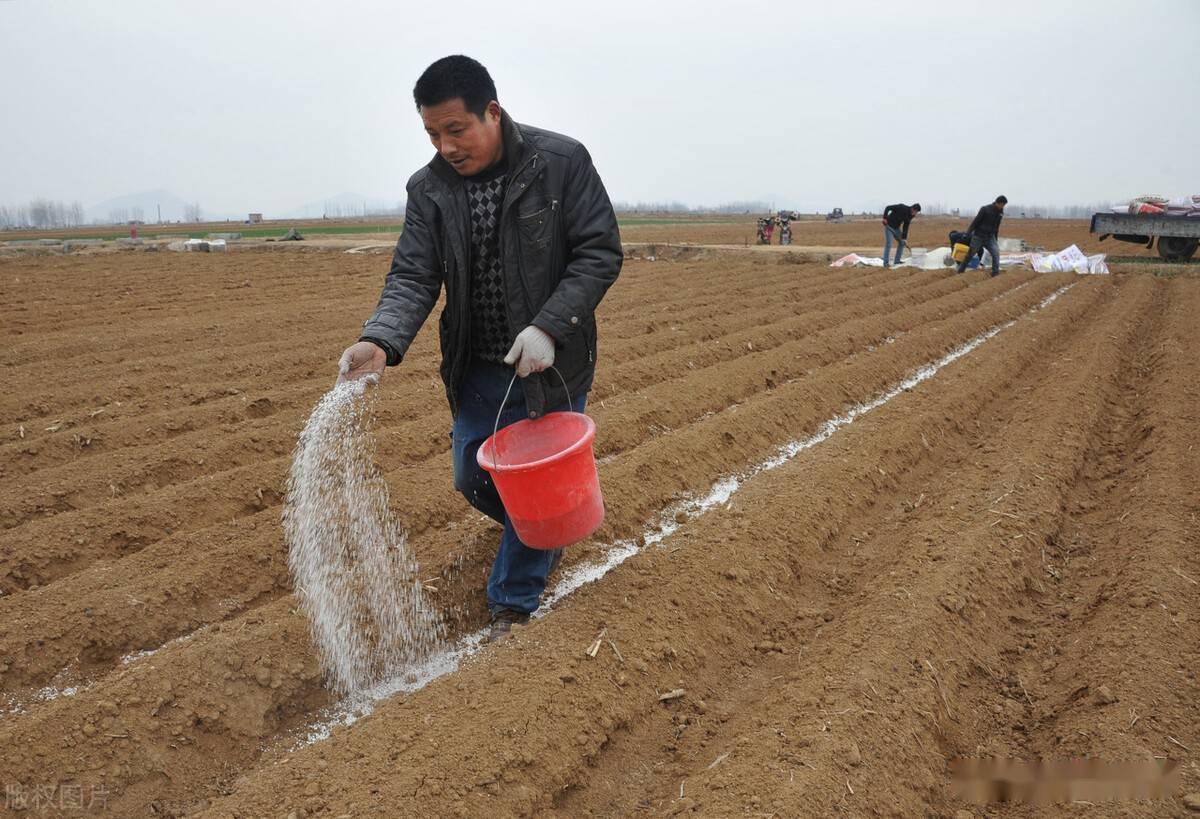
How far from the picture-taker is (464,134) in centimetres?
251

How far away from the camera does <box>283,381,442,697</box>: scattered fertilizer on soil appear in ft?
9.69

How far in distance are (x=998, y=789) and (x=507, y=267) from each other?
2176mm

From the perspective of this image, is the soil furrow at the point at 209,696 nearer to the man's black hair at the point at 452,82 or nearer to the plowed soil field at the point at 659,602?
the plowed soil field at the point at 659,602

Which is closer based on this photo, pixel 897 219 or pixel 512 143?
pixel 512 143

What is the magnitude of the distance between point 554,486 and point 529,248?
795 millimetres

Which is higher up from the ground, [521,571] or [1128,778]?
[521,571]

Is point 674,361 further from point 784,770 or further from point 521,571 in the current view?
point 784,770

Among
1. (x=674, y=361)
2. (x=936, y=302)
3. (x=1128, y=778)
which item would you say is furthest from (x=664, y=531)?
(x=936, y=302)

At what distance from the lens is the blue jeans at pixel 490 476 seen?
9.61 feet

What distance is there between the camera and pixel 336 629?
310 cm

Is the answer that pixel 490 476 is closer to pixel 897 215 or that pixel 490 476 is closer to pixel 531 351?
pixel 531 351

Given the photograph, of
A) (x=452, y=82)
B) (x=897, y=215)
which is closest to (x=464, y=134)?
(x=452, y=82)

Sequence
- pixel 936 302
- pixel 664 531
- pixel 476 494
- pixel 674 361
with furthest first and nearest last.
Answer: pixel 936 302 < pixel 674 361 < pixel 664 531 < pixel 476 494

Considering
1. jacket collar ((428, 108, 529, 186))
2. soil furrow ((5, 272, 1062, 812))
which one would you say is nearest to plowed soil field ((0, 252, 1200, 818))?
soil furrow ((5, 272, 1062, 812))
